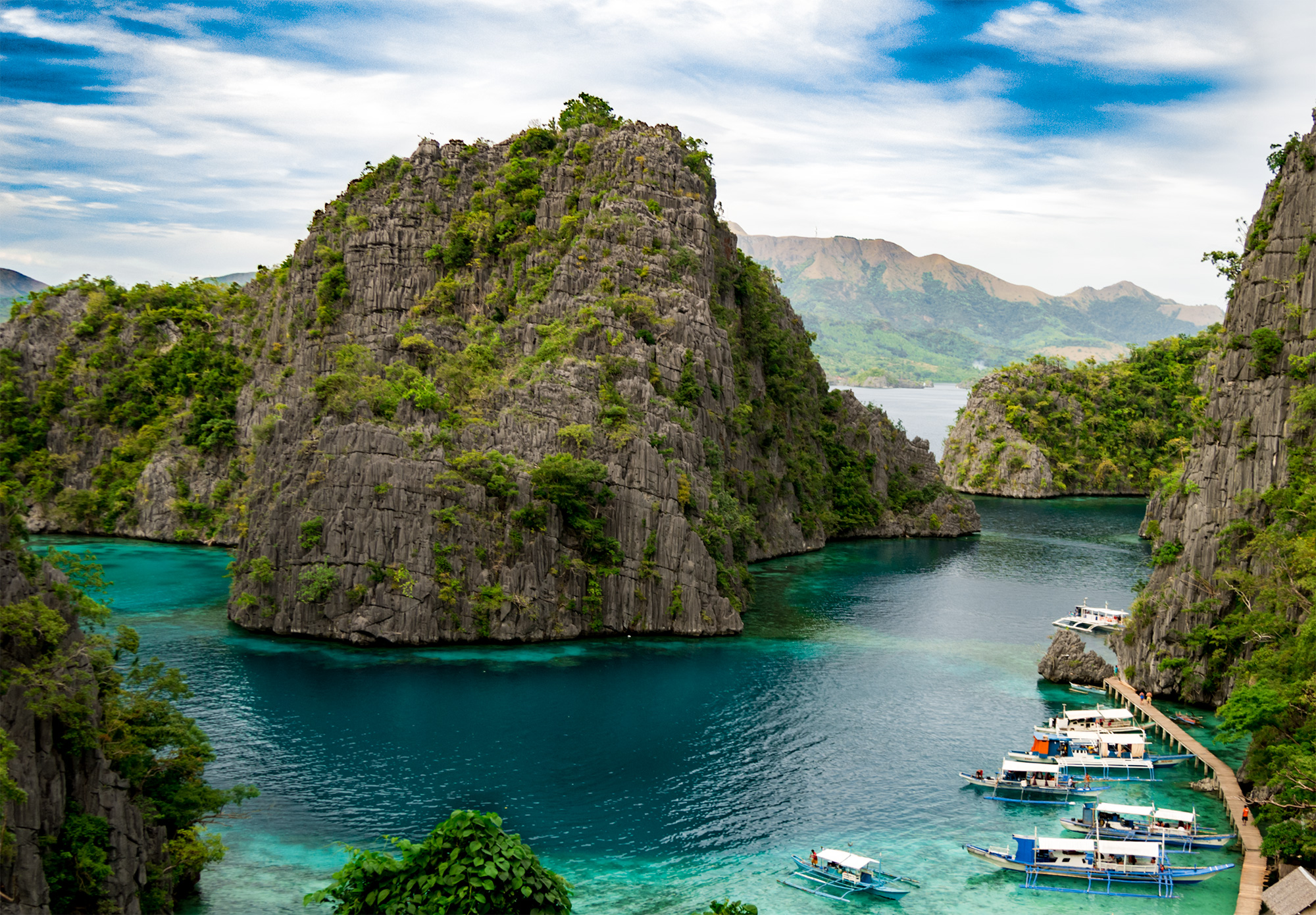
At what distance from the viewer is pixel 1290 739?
49.2 metres

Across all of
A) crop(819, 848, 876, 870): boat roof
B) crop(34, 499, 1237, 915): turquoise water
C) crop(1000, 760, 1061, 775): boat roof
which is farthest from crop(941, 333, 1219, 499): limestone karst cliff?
crop(819, 848, 876, 870): boat roof

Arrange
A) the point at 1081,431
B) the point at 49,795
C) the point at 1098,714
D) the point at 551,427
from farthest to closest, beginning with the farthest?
the point at 1081,431
the point at 551,427
the point at 1098,714
the point at 49,795

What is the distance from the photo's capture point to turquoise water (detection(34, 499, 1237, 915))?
147 ft

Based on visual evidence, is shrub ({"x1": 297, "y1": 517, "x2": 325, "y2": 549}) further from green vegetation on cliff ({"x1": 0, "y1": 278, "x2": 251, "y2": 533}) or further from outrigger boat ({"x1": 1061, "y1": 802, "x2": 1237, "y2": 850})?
outrigger boat ({"x1": 1061, "y1": 802, "x2": 1237, "y2": 850})

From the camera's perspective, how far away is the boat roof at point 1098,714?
206ft

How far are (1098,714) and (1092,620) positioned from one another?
3056 centimetres

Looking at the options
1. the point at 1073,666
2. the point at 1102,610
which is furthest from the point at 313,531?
the point at 1102,610

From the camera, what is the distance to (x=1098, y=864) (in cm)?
4594

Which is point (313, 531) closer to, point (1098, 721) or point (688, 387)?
point (688, 387)

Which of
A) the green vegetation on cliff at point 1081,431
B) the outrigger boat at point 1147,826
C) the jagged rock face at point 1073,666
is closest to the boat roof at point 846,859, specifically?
the outrigger boat at point 1147,826

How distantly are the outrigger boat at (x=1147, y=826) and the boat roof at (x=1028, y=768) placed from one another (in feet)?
11.0

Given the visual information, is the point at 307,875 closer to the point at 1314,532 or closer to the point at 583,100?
the point at 1314,532

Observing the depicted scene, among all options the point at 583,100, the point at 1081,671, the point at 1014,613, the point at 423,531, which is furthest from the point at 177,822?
the point at 583,100

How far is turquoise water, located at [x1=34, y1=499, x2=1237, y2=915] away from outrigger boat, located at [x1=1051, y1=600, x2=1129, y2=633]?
2883 millimetres
